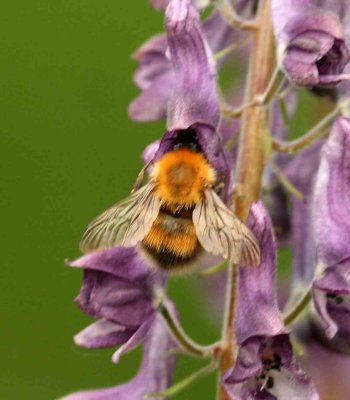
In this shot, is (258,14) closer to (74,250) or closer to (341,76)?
(341,76)

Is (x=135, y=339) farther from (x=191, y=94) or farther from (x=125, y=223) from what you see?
Result: (x=191, y=94)

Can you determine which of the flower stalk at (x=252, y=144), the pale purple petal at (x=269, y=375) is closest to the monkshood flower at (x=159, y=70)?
the flower stalk at (x=252, y=144)

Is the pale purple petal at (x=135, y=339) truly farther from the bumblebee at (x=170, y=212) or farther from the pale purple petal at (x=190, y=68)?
the pale purple petal at (x=190, y=68)

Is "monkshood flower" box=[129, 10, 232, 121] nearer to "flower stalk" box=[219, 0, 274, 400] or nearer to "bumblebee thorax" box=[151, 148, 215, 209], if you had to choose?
"flower stalk" box=[219, 0, 274, 400]

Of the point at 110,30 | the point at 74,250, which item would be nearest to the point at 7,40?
the point at 110,30

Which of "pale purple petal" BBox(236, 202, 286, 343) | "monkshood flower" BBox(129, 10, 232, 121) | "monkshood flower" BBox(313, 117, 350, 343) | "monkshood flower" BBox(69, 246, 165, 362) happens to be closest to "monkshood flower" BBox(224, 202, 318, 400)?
"pale purple petal" BBox(236, 202, 286, 343)
